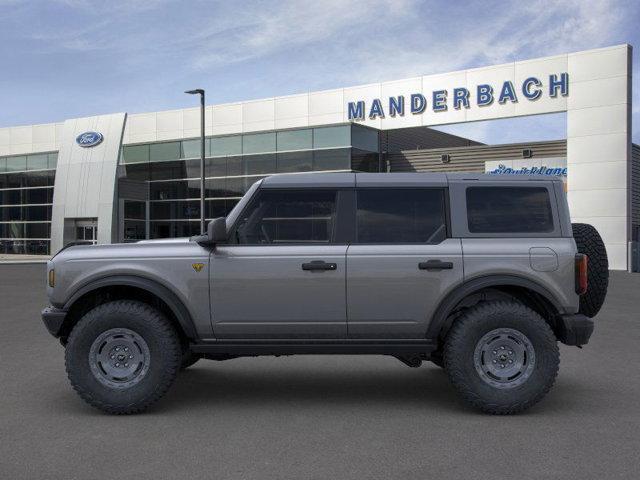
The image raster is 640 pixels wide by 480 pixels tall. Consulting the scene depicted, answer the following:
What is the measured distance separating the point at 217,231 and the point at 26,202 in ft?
147

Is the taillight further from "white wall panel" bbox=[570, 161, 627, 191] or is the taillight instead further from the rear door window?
"white wall panel" bbox=[570, 161, 627, 191]

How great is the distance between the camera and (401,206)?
19.3ft

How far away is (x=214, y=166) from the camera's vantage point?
37688 millimetres

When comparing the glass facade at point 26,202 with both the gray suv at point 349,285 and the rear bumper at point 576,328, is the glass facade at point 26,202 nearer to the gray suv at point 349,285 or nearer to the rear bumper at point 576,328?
the gray suv at point 349,285

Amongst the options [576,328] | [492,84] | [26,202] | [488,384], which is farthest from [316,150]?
[488,384]

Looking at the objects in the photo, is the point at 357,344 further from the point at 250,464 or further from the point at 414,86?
the point at 414,86

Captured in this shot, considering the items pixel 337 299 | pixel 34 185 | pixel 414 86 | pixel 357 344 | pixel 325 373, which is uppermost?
pixel 414 86

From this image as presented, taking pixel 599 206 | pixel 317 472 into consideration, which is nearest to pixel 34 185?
pixel 599 206

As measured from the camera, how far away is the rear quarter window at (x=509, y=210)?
5852 mm

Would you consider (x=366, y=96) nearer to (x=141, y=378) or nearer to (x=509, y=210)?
(x=509, y=210)

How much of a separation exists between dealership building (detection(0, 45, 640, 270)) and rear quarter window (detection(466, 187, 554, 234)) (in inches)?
690

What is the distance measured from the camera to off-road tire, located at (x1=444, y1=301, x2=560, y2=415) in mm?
5566

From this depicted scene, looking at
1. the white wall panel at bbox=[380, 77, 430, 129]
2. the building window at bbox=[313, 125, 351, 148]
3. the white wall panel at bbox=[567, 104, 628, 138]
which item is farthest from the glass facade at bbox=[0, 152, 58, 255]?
the white wall panel at bbox=[567, 104, 628, 138]

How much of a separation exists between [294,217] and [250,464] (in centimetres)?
227
